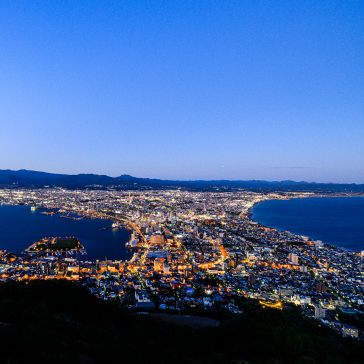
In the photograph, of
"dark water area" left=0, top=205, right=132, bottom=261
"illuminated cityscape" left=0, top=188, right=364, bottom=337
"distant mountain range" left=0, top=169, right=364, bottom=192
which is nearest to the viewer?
"illuminated cityscape" left=0, top=188, right=364, bottom=337

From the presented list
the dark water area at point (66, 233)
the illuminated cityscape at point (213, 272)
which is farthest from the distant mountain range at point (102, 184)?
the illuminated cityscape at point (213, 272)

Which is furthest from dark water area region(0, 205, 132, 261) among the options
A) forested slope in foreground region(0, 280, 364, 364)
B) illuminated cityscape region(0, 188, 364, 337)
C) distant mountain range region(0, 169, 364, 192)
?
distant mountain range region(0, 169, 364, 192)

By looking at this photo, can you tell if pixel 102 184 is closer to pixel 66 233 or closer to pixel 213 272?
pixel 66 233

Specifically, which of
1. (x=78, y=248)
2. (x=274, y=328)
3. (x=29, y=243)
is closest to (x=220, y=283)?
(x=274, y=328)

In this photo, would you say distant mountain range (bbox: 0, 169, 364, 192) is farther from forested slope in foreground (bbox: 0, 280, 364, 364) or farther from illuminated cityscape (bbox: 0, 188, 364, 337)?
forested slope in foreground (bbox: 0, 280, 364, 364)

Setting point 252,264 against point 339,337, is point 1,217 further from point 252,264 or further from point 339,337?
point 339,337

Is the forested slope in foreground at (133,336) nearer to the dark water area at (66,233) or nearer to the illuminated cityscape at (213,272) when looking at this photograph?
the illuminated cityscape at (213,272)
